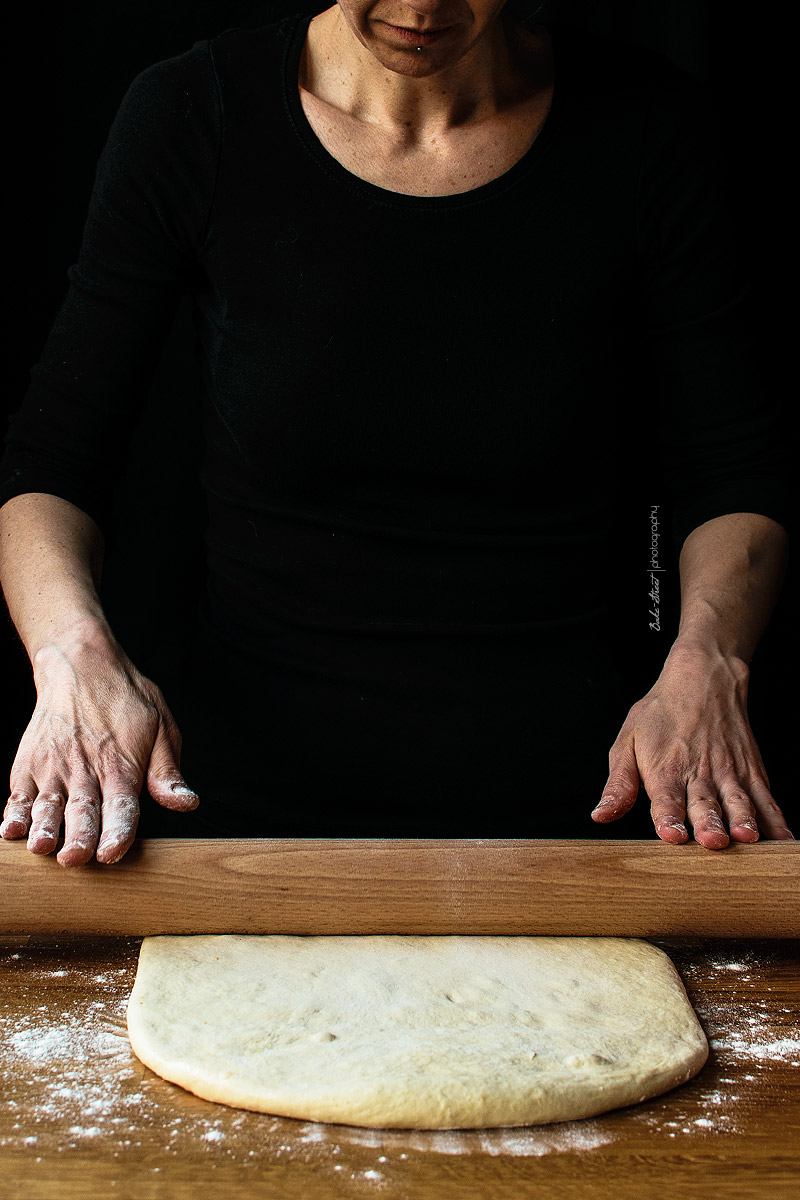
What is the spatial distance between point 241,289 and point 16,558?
393 millimetres

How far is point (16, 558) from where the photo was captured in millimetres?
1283

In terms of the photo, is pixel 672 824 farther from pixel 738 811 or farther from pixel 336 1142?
pixel 336 1142

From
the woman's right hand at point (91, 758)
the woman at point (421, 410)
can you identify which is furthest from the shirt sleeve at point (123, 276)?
the woman's right hand at point (91, 758)

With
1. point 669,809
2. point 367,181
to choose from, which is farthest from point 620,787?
point 367,181

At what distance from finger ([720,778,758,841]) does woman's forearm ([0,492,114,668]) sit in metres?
0.66

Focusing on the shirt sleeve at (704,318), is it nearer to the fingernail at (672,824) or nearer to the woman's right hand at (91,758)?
the fingernail at (672,824)

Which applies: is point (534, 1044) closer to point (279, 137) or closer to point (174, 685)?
point (279, 137)

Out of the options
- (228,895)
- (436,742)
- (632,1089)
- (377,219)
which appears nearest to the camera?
(632,1089)

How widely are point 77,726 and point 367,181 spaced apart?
0.67m

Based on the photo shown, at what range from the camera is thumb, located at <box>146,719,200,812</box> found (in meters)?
1.11

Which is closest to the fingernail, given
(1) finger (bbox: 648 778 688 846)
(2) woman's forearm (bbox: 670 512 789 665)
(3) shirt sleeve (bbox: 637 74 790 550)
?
(1) finger (bbox: 648 778 688 846)

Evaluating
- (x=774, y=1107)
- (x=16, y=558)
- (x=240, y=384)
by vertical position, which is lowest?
(x=774, y=1107)

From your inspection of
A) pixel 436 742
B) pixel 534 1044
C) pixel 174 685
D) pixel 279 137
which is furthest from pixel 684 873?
pixel 174 685

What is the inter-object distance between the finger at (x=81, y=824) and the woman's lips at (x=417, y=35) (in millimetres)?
780
